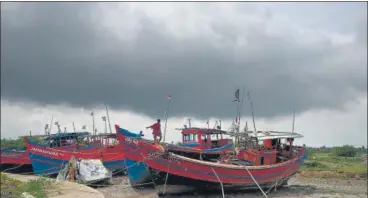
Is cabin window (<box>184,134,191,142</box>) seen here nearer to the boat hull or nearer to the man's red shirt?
the boat hull

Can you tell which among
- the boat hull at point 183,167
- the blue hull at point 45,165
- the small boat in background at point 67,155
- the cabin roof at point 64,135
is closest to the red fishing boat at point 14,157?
the cabin roof at point 64,135

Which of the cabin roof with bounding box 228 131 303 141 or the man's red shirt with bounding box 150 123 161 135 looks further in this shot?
the cabin roof with bounding box 228 131 303 141

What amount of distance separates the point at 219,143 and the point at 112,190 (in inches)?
356

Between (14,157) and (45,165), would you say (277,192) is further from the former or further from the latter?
(14,157)

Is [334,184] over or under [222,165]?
under

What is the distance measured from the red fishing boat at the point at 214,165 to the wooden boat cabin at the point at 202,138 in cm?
207

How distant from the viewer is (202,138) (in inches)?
1186

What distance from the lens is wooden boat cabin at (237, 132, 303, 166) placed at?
2755cm

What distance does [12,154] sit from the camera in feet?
122

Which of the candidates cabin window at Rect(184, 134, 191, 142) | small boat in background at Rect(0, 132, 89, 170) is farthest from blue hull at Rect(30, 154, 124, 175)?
cabin window at Rect(184, 134, 191, 142)

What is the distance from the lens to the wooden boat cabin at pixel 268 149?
27.5 metres

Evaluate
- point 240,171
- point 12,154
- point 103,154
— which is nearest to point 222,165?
point 240,171

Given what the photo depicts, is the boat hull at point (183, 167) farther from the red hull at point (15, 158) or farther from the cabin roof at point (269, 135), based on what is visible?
the red hull at point (15, 158)

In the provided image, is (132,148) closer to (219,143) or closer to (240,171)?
(240,171)
